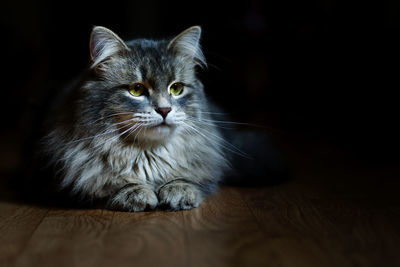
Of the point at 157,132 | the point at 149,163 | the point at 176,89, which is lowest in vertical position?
the point at 149,163

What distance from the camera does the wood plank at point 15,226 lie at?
45.9 inches

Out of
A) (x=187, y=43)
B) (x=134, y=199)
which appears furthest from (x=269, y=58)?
(x=134, y=199)

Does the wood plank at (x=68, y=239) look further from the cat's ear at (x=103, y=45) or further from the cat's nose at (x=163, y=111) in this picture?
the cat's ear at (x=103, y=45)

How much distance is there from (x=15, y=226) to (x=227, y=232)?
71 centimetres

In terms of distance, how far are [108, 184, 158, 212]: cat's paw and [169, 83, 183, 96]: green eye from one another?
0.39 metres

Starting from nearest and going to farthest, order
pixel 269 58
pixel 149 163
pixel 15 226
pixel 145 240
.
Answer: pixel 145 240, pixel 15 226, pixel 149 163, pixel 269 58

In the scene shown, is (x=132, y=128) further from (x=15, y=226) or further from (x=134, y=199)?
(x=15, y=226)

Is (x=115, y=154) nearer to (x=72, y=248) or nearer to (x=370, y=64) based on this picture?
(x=72, y=248)

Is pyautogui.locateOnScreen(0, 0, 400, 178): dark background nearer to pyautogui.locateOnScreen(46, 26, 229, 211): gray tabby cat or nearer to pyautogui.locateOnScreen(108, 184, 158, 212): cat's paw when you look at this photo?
pyautogui.locateOnScreen(46, 26, 229, 211): gray tabby cat

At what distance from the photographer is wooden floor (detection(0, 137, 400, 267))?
1.13m

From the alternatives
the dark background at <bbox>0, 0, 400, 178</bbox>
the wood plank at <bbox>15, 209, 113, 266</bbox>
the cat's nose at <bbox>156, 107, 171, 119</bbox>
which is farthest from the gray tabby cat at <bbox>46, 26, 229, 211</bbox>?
the dark background at <bbox>0, 0, 400, 178</bbox>

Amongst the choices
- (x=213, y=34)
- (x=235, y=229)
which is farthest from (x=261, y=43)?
(x=235, y=229)

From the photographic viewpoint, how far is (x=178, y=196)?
1509 mm

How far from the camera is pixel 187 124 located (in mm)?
1606
